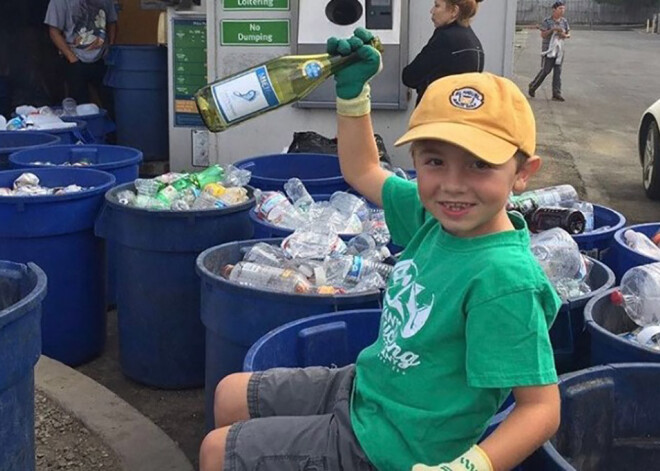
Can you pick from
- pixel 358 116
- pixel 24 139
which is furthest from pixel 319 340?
pixel 24 139

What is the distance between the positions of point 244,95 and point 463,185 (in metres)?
1.24

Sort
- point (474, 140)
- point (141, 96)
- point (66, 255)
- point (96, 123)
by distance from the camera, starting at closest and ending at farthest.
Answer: point (474, 140), point (66, 255), point (96, 123), point (141, 96)

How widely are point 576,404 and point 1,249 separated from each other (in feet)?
9.70

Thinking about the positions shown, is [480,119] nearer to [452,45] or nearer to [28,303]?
[28,303]

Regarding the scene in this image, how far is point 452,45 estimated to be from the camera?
17.6ft

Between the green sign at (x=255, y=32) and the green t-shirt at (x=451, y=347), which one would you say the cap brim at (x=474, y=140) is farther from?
the green sign at (x=255, y=32)

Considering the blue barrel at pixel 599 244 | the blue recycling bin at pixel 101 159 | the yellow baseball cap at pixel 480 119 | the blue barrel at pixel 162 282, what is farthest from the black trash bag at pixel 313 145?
the yellow baseball cap at pixel 480 119

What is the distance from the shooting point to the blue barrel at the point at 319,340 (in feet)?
8.99

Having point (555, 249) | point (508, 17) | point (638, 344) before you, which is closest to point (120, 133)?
point (508, 17)

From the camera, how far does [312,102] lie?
22.6 feet

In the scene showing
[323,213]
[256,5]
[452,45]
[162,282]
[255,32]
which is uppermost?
[256,5]

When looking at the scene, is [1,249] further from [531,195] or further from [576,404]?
[576,404]

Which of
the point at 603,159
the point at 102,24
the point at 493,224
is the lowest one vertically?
the point at 603,159

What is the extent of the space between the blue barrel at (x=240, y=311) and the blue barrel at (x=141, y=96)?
4.85 metres
